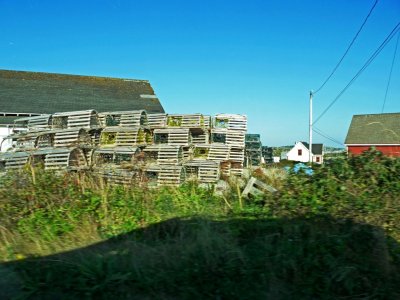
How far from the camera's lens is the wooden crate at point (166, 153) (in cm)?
951

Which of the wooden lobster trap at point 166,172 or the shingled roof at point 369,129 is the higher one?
the shingled roof at point 369,129

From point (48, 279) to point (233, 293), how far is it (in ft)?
6.00

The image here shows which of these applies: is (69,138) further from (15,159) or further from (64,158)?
(15,159)

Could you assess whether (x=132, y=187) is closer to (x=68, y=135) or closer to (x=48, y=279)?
(x=48, y=279)

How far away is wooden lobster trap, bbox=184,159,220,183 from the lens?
9688 mm

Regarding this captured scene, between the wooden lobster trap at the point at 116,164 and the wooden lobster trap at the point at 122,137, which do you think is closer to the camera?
the wooden lobster trap at the point at 116,164

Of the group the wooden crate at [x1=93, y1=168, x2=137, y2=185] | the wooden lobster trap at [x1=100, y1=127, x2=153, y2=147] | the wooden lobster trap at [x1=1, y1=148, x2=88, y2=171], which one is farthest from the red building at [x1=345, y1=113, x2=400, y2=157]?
the wooden lobster trap at [x1=1, y1=148, x2=88, y2=171]

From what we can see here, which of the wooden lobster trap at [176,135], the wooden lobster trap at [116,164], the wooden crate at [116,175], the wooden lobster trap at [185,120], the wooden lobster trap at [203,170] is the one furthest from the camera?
the wooden lobster trap at [185,120]

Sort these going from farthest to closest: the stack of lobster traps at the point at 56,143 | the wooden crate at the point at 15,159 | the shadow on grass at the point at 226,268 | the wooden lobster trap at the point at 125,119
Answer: the wooden lobster trap at the point at 125,119
the wooden crate at the point at 15,159
the stack of lobster traps at the point at 56,143
the shadow on grass at the point at 226,268

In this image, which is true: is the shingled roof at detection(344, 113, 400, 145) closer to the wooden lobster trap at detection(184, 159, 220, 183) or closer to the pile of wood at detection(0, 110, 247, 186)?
the pile of wood at detection(0, 110, 247, 186)

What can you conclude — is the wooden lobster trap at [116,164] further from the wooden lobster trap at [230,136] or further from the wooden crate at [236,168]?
the wooden crate at [236,168]

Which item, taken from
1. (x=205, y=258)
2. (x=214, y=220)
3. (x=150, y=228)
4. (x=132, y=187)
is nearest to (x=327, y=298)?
(x=205, y=258)

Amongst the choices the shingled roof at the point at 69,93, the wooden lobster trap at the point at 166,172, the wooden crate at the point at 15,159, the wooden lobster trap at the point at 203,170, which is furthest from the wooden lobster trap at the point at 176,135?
the shingled roof at the point at 69,93

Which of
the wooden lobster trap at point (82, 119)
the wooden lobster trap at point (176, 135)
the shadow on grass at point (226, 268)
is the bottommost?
the shadow on grass at point (226, 268)
